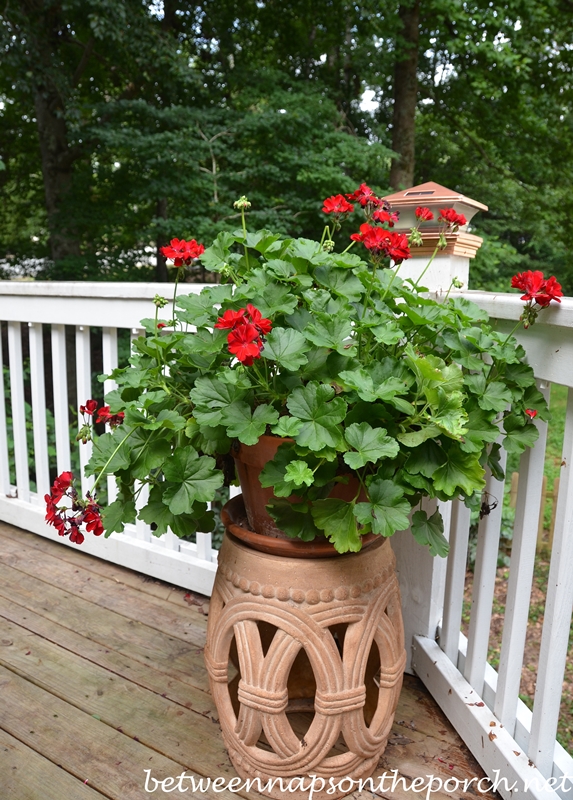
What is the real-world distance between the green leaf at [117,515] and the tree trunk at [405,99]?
5959mm

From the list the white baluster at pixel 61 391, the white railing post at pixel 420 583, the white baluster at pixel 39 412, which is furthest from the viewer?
the white baluster at pixel 39 412

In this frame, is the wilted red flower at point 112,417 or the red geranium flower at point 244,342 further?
the wilted red flower at point 112,417

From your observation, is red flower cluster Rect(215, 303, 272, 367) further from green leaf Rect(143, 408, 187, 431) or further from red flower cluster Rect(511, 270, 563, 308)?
red flower cluster Rect(511, 270, 563, 308)

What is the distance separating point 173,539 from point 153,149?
440cm

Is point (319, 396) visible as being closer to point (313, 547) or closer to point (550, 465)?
point (313, 547)

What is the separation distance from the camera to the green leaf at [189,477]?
3.63ft

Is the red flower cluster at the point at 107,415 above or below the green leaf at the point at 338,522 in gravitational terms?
above

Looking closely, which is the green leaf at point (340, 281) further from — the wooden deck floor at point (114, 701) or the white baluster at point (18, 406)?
the white baluster at point (18, 406)

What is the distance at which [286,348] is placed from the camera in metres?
1.06

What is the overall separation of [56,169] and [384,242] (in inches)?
257

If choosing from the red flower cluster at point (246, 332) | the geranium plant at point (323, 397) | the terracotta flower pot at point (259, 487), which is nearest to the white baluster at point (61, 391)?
the geranium plant at point (323, 397)

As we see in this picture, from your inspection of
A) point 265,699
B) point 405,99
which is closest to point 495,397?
point 265,699

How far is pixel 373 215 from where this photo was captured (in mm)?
1260

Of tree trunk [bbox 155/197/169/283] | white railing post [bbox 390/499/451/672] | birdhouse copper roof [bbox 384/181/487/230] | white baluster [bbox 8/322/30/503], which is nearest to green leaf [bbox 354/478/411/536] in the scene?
white railing post [bbox 390/499/451/672]
